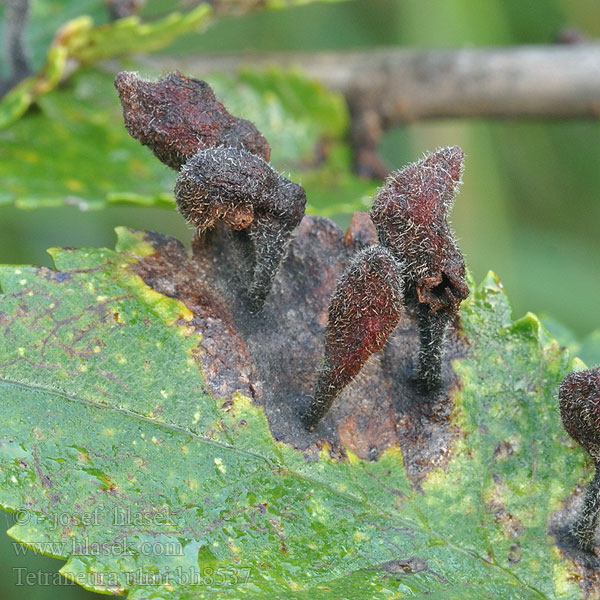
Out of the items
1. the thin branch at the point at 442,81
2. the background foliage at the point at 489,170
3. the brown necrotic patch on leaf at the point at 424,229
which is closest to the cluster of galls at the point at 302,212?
the brown necrotic patch on leaf at the point at 424,229

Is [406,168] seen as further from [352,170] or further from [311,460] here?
[352,170]

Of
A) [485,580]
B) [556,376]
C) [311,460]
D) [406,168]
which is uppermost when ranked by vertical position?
[406,168]

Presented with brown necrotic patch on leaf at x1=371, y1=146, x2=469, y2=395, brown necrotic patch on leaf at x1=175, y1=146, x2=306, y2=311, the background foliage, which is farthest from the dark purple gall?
the background foliage

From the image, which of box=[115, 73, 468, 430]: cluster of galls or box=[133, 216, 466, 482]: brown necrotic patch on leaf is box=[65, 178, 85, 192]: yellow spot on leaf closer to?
box=[133, 216, 466, 482]: brown necrotic patch on leaf

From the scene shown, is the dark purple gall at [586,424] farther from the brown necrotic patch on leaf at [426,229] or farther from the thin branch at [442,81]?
the thin branch at [442,81]

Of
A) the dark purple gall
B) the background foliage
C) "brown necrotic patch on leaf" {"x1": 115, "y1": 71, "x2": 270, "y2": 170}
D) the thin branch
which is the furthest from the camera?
the background foliage

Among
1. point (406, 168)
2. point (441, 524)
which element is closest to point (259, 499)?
point (441, 524)

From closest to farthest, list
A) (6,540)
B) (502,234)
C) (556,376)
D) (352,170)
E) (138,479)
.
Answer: (138,479) < (556,376) < (6,540) < (352,170) < (502,234)

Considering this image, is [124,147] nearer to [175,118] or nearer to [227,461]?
[175,118]
